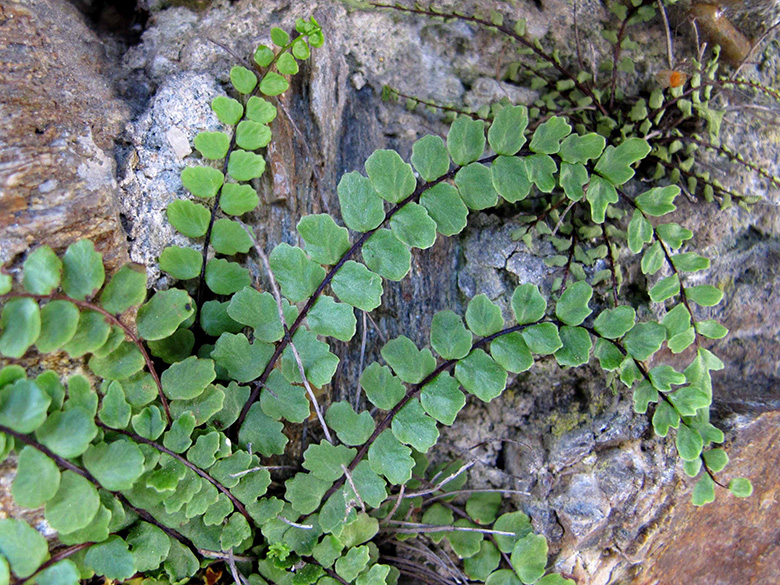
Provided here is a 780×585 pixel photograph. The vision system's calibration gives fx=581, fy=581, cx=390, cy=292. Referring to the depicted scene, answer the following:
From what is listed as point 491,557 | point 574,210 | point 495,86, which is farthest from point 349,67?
point 491,557

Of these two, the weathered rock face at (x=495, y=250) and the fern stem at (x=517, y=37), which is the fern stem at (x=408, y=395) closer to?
the weathered rock face at (x=495, y=250)

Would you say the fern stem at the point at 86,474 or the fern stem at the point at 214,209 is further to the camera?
the fern stem at the point at 214,209

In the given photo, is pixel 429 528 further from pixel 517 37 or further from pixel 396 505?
pixel 517 37

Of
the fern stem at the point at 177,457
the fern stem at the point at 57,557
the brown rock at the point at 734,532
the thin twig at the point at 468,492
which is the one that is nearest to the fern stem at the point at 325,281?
the fern stem at the point at 177,457

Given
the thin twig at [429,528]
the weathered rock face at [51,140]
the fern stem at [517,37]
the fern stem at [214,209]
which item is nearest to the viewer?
the weathered rock face at [51,140]

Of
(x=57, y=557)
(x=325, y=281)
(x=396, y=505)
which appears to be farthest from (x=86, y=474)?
(x=396, y=505)

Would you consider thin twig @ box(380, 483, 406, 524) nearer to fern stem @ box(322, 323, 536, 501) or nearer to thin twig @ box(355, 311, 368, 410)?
fern stem @ box(322, 323, 536, 501)

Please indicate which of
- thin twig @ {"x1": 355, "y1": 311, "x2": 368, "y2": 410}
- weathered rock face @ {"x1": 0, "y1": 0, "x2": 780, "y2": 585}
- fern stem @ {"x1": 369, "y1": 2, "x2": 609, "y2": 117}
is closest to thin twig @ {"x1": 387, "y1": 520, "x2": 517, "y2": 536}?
weathered rock face @ {"x1": 0, "y1": 0, "x2": 780, "y2": 585}
